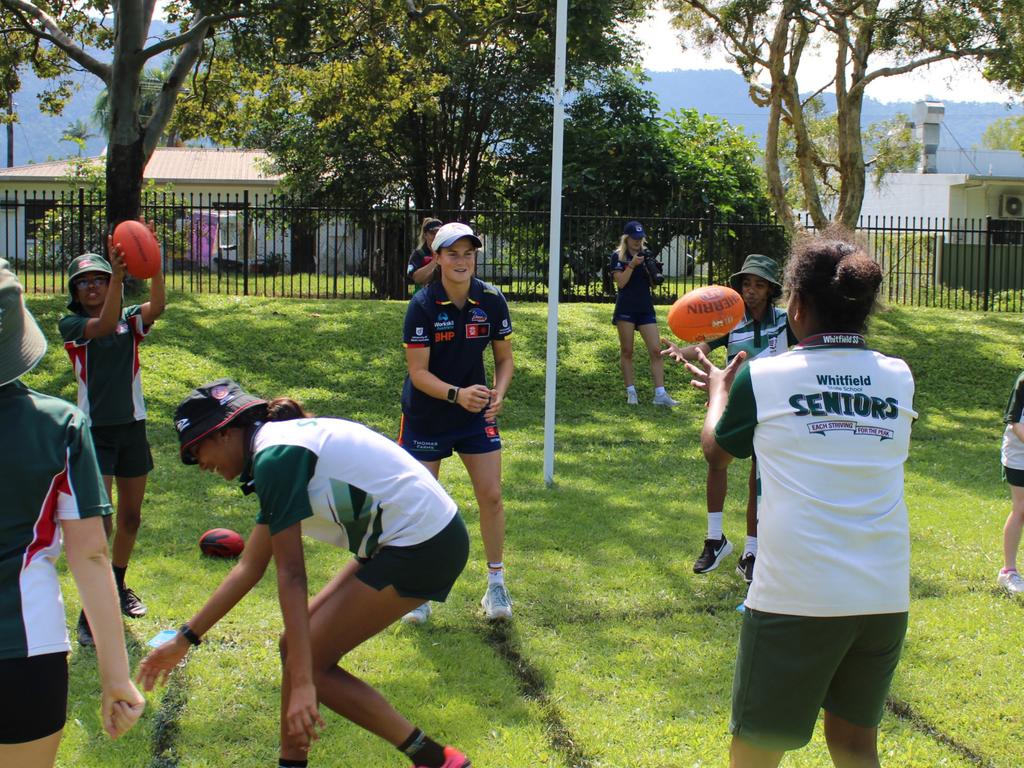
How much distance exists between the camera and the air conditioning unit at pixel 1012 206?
1657 inches

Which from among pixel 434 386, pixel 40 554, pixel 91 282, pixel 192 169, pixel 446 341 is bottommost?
pixel 40 554

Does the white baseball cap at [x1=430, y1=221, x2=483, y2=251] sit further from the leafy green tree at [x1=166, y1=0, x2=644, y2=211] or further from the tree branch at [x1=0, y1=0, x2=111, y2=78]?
the tree branch at [x1=0, y1=0, x2=111, y2=78]

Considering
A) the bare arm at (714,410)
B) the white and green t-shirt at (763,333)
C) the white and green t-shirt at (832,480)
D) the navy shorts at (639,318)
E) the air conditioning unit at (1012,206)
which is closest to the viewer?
the white and green t-shirt at (832,480)

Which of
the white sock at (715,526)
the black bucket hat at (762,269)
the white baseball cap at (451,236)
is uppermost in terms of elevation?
the white baseball cap at (451,236)

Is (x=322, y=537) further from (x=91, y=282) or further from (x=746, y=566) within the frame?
(x=746, y=566)

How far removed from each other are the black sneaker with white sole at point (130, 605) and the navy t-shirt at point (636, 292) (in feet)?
25.3

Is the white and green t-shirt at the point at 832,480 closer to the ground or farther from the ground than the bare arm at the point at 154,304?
closer to the ground

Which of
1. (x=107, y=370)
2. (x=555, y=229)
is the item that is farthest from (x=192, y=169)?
(x=107, y=370)

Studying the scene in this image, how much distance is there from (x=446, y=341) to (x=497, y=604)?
1.53m

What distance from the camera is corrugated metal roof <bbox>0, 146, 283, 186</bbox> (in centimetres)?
4588

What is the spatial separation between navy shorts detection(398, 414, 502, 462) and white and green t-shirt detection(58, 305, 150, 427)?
154cm

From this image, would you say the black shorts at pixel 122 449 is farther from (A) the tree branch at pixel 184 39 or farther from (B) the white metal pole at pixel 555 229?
(A) the tree branch at pixel 184 39

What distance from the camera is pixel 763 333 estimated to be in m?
6.26

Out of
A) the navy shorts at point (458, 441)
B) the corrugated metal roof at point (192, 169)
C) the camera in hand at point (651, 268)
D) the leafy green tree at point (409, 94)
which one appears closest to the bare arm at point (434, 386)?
the navy shorts at point (458, 441)
